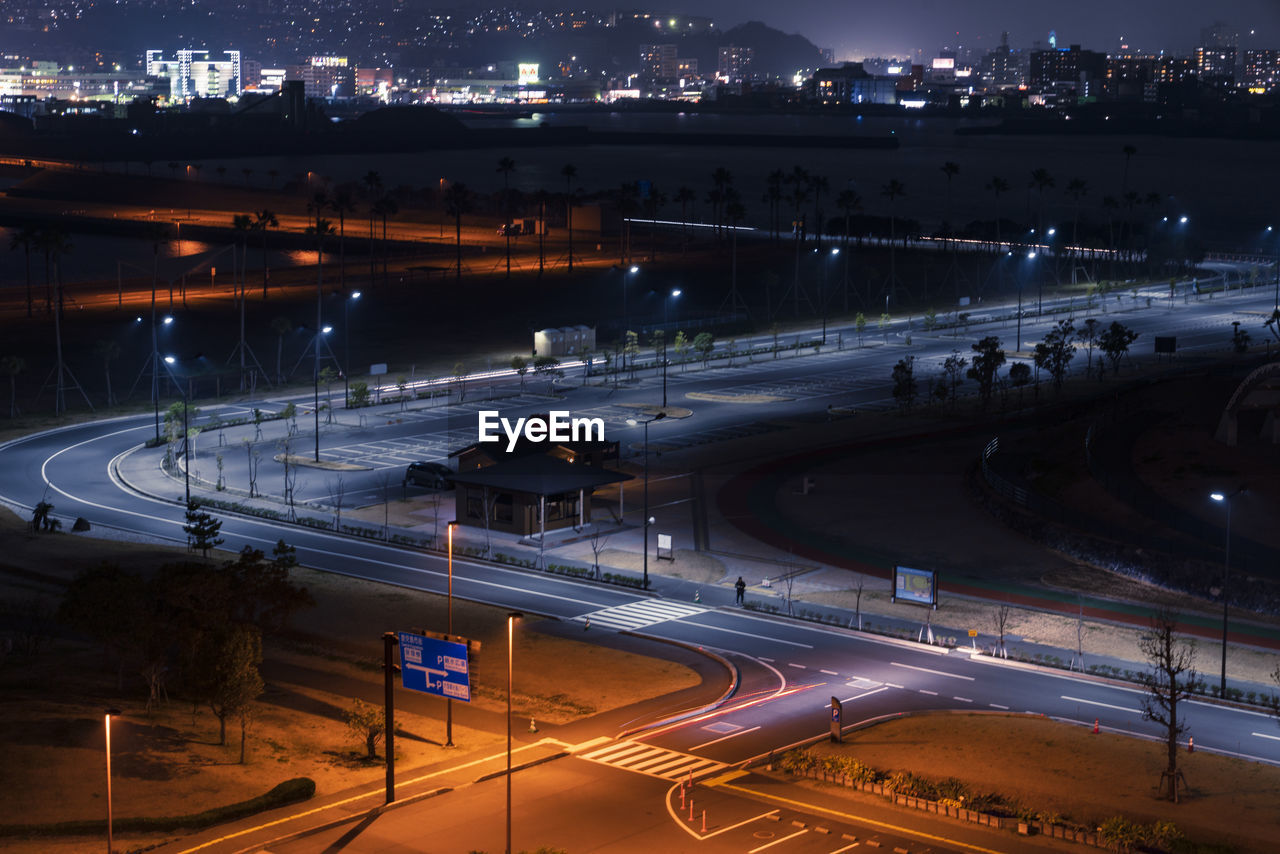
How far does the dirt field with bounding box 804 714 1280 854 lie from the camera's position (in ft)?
116

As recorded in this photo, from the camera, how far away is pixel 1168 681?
46.8 m

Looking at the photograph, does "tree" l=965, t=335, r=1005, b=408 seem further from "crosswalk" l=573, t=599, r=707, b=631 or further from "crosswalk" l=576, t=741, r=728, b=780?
"crosswalk" l=576, t=741, r=728, b=780

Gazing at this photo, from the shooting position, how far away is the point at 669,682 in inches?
1828

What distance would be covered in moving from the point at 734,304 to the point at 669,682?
320ft

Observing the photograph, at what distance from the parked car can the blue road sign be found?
35886 millimetres

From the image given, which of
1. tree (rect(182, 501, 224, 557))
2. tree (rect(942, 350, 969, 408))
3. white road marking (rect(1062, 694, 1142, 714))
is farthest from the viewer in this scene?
tree (rect(942, 350, 969, 408))

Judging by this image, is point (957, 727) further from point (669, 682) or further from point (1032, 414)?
point (1032, 414)

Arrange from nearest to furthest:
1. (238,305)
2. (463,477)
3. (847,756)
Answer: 1. (847,756)
2. (463,477)
3. (238,305)

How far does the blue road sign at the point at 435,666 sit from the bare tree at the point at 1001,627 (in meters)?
20.3

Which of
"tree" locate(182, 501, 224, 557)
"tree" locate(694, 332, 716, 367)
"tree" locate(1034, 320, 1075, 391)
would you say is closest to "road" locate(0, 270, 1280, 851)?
"tree" locate(182, 501, 224, 557)

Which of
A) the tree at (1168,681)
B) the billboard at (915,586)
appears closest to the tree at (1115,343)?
the tree at (1168,681)

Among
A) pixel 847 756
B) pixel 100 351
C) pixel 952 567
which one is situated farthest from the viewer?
pixel 100 351

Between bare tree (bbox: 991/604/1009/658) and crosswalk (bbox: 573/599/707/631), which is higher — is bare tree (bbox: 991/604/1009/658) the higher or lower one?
the higher one

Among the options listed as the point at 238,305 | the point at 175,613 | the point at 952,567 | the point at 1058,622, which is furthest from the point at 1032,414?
the point at 238,305
